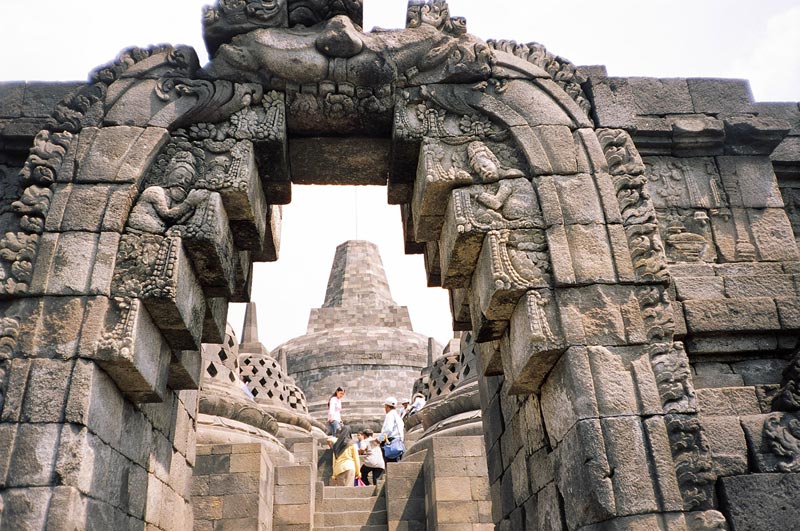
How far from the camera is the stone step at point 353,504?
957 centimetres

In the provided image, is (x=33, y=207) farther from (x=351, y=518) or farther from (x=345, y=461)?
(x=345, y=461)

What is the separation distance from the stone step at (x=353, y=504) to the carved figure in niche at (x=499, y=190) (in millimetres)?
6160

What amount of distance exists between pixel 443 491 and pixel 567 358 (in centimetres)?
449

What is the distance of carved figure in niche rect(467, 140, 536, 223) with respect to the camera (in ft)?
15.6

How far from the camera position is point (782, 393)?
4.41 meters

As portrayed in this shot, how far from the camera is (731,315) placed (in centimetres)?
481

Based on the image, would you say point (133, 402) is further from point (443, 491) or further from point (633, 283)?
point (443, 491)

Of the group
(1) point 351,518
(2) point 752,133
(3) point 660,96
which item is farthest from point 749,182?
(1) point 351,518

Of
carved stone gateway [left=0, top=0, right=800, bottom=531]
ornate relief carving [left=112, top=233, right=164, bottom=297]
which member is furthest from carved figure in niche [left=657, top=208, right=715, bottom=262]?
ornate relief carving [left=112, top=233, right=164, bottom=297]

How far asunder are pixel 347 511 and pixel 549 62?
22.2 ft

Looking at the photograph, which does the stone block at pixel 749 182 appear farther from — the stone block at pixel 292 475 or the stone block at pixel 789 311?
the stone block at pixel 292 475

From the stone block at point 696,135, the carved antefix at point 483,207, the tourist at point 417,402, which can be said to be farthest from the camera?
the tourist at point 417,402

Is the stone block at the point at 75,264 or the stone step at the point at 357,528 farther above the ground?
the stone block at the point at 75,264

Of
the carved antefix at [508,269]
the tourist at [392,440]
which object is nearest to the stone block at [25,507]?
the carved antefix at [508,269]
